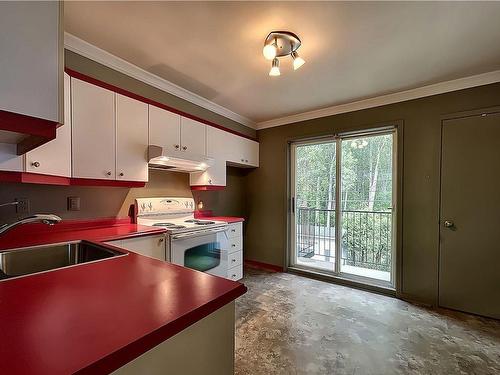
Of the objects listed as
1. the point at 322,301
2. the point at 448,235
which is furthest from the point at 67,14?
the point at 448,235

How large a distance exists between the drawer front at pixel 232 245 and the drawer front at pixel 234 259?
5 centimetres

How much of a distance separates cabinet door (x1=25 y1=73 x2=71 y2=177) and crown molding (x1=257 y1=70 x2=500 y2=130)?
109 inches

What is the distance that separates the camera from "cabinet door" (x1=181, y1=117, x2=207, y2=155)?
8.89 feet

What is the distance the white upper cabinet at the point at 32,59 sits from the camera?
0.73 m

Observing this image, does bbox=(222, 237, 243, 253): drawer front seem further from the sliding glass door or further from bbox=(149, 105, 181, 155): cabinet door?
bbox=(149, 105, 181, 155): cabinet door

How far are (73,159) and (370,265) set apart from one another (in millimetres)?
3608

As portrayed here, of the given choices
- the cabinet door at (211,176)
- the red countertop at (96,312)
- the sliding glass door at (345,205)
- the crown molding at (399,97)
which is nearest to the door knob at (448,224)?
the sliding glass door at (345,205)

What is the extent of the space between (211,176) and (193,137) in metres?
0.56

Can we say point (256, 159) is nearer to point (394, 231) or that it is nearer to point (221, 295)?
point (394, 231)

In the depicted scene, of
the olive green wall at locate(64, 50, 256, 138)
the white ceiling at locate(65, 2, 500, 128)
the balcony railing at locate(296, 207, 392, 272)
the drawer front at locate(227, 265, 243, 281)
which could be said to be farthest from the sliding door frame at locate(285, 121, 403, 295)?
the olive green wall at locate(64, 50, 256, 138)

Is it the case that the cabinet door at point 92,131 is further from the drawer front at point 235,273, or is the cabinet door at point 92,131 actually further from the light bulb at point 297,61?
the drawer front at point 235,273

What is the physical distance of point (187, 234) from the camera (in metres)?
2.40

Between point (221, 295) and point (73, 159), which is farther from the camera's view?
point (73, 159)

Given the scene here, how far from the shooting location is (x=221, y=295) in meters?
0.79
